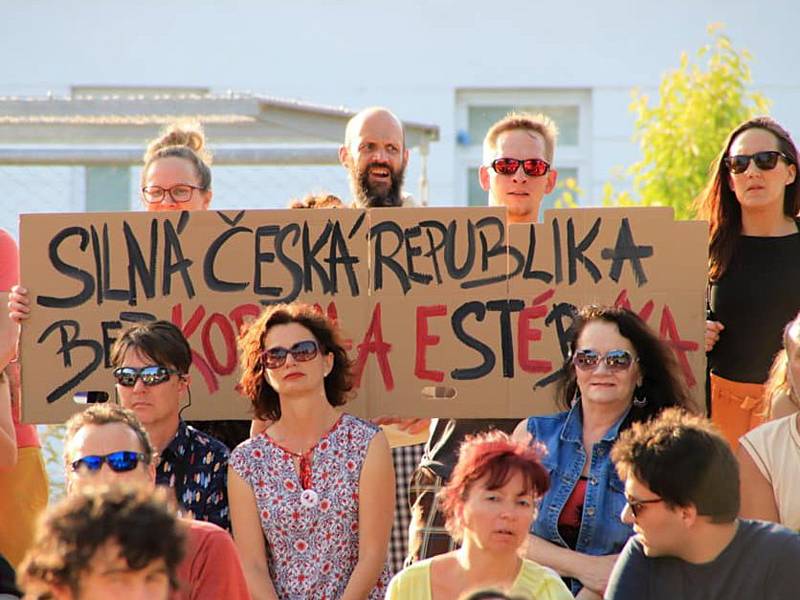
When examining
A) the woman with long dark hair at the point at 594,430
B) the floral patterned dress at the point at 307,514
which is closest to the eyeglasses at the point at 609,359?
the woman with long dark hair at the point at 594,430

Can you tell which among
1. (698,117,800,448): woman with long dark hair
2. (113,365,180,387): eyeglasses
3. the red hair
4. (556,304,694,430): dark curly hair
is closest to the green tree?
(698,117,800,448): woman with long dark hair

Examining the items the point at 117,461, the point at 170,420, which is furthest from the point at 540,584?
the point at 170,420

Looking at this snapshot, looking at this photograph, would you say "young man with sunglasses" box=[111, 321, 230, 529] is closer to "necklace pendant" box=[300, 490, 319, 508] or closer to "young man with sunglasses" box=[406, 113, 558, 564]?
"necklace pendant" box=[300, 490, 319, 508]

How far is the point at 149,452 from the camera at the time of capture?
441cm

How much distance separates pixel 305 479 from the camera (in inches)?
198

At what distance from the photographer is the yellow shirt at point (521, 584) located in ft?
14.0

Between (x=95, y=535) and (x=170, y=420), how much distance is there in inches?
85.0

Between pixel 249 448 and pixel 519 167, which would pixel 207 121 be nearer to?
pixel 519 167

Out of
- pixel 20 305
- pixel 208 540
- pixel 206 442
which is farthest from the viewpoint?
pixel 20 305

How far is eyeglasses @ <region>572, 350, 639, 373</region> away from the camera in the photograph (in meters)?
4.97

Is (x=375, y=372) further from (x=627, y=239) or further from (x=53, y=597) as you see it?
(x=53, y=597)

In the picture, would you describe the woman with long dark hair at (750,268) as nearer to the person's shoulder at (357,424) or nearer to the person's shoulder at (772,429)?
the person's shoulder at (772,429)

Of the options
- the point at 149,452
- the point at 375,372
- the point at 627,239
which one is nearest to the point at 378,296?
the point at 375,372

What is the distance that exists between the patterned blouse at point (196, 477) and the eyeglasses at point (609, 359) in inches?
46.4
